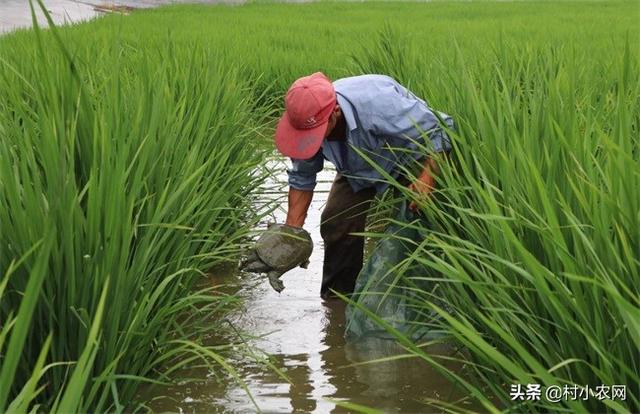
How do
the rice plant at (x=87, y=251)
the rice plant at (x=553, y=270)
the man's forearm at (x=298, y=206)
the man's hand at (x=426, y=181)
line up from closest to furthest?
the rice plant at (x=553, y=270) < the rice plant at (x=87, y=251) < the man's hand at (x=426, y=181) < the man's forearm at (x=298, y=206)

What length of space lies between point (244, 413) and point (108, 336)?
500 millimetres

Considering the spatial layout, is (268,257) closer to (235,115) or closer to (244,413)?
(244,413)

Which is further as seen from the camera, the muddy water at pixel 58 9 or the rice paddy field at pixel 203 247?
the muddy water at pixel 58 9

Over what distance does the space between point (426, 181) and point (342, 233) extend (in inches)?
22.5

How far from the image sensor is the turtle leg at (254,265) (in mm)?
2928

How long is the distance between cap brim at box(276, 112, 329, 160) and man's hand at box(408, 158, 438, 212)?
0.29 meters

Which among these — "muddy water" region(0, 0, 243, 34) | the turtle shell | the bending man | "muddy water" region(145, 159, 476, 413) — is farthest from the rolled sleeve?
"muddy water" region(0, 0, 243, 34)

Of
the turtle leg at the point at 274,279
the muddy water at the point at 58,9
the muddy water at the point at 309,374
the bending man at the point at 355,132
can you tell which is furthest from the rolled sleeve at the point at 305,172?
the muddy water at the point at 58,9

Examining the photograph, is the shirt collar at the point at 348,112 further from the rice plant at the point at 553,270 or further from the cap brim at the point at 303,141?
the rice plant at the point at 553,270

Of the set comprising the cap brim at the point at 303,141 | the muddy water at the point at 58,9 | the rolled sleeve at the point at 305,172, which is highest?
the muddy water at the point at 58,9

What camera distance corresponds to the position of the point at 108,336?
201cm

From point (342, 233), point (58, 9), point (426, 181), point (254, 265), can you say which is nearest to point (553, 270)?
point (426, 181)

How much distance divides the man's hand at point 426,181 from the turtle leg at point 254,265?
46 centimetres

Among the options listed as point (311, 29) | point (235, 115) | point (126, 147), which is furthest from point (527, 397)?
point (311, 29)
